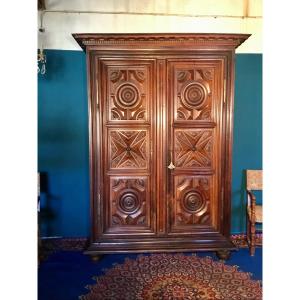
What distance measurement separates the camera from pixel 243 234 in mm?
3705

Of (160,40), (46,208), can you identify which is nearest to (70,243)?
(46,208)

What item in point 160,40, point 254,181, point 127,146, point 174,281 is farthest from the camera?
point 254,181

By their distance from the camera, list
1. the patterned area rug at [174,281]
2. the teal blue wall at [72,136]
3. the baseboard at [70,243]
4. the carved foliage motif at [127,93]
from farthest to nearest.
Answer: the teal blue wall at [72,136]
the baseboard at [70,243]
the carved foliage motif at [127,93]
the patterned area rug at [174,281]

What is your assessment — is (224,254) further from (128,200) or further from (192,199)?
(128,200)

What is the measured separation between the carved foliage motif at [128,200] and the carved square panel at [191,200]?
12.8 inches

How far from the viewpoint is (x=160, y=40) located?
9.34ft

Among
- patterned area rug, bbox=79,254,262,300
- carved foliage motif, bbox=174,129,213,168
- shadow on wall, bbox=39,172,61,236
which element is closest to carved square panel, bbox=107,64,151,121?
carved foliage motif, bbox=174,129,213,168

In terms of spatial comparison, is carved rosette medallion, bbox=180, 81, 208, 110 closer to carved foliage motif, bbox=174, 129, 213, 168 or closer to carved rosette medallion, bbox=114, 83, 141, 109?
carved foliage motif, bbox=174, 129, 213, 168

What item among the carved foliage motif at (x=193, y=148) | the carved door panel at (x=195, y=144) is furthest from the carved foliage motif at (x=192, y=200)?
the carved foliage motif at (x=193, y=148)

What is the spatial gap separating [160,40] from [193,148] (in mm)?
1036

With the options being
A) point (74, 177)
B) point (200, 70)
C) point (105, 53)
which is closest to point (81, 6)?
point (105, 53)

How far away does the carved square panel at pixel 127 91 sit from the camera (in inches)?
114

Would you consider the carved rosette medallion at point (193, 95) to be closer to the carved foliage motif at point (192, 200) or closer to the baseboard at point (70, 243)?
the carved foliage motif at point (192, 200)
